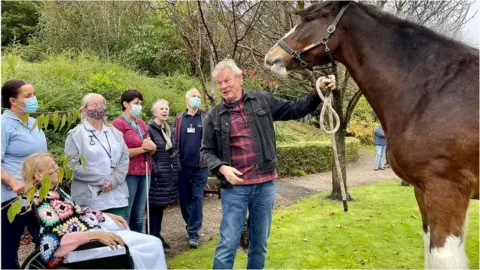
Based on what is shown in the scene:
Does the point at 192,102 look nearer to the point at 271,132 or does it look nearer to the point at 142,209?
the point at 142,209

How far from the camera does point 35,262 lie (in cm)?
270

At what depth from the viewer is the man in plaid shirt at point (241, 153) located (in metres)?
3.02

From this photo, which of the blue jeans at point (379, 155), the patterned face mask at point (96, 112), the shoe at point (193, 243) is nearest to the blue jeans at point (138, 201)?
the shoe at point (193, 243)

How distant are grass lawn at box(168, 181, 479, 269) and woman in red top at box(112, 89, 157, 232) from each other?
2.42 ft

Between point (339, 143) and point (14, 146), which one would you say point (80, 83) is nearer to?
point (339, 143)

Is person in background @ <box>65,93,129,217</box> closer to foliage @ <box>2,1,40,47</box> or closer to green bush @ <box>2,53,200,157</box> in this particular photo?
green bush @ <box>2,53,200,157</box>

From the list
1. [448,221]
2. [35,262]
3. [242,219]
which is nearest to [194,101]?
[242,219]

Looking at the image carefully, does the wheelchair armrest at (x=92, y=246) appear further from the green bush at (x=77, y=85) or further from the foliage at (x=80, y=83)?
the foliage at (x=80, y=83)

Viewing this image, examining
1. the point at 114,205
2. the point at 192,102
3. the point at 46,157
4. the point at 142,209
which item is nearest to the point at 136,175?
the point at 142,209

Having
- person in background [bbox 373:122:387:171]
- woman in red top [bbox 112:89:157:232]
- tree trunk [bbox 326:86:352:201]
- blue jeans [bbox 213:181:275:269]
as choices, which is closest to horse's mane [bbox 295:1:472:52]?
blue jeans [bbox 213:181:275:269]

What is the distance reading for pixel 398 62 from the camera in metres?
2.75

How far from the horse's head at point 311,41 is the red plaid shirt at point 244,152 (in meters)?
0.52

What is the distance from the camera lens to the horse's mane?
8.89ft

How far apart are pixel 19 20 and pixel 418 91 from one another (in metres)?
20.3
